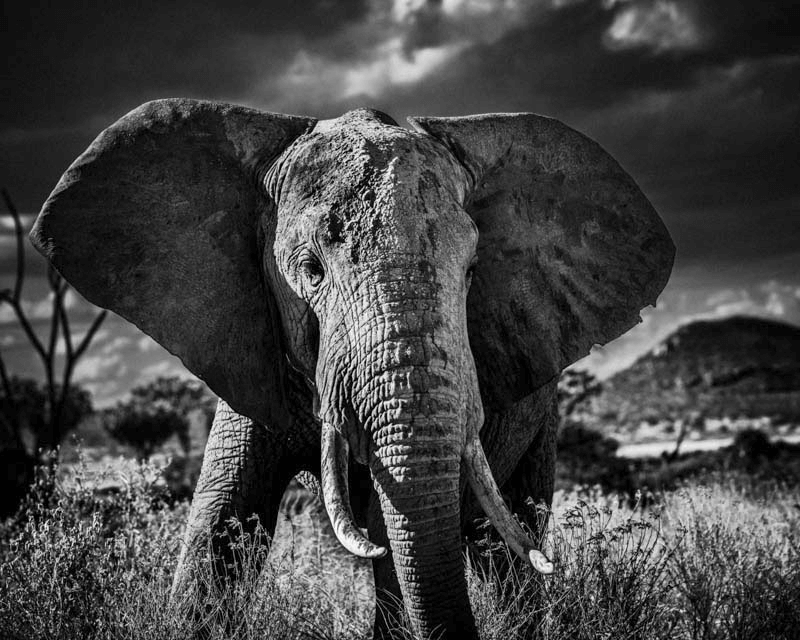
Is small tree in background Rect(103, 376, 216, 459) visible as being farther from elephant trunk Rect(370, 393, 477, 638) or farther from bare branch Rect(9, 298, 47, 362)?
elephant trunk Rect(370, 393, 477, 638)

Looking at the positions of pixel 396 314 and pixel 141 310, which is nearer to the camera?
pixel 396 314

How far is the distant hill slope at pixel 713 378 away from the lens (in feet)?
222

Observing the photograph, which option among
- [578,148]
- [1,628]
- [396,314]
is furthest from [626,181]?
[1,628]

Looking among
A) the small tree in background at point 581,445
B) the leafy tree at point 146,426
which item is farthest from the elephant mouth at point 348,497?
the leafy tree at point 146,426

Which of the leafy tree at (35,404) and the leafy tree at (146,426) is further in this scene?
the leafy tree at (146,426)

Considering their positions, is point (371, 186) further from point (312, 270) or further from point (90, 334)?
point (90, 334)

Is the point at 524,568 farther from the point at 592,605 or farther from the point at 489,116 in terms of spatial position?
the point at 489,116

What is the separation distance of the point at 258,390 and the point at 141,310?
0.77 m

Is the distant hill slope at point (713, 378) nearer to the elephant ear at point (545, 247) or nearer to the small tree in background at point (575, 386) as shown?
the small tree in background at point (575, 386)

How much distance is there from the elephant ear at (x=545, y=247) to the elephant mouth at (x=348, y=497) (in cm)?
115

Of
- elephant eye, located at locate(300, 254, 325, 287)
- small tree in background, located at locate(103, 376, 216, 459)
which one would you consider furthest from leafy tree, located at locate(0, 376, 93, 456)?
elephant eye, located at locate(300, 254, 325, 287)

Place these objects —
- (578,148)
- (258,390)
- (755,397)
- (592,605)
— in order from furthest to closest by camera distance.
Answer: (755,397) < (578,148) < (592,605) < (258,390)

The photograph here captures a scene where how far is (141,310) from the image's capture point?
483 centimetres

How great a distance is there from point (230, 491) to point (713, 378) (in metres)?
90.8
